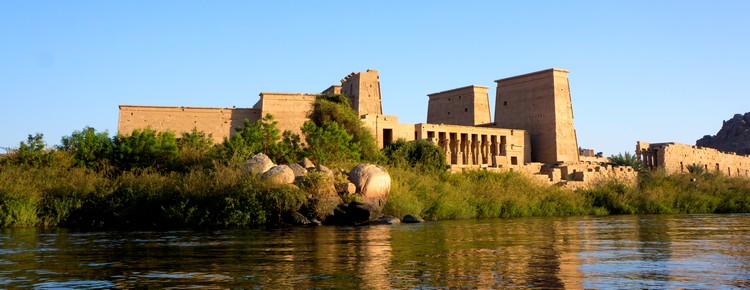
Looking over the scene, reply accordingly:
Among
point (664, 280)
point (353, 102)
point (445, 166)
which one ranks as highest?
point (353, 102)

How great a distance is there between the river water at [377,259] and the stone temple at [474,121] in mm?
20803

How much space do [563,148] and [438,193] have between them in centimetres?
2262

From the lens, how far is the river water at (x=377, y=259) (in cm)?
881

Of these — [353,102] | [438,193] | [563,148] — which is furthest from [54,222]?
[563,148]

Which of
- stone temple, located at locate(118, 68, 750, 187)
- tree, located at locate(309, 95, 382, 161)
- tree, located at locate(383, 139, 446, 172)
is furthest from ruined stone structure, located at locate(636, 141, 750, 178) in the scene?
tree, located at locate(309, 95, 382, 161)

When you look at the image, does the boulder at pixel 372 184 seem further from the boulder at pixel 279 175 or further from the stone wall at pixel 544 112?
the stone wall at pixel 544 112

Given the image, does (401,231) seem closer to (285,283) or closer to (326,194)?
(326,194)

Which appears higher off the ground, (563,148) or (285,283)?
(563,148)

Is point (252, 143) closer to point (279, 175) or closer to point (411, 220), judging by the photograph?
point (279, 175)

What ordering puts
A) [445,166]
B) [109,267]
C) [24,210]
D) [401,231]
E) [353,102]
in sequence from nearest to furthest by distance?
[109,267]
[401,231]
[24,210]
[445,166]
[353,102]

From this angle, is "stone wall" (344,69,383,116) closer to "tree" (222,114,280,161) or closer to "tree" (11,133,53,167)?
"tree" (222,114,280,161)

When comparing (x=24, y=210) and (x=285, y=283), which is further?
(x=24, y=210)

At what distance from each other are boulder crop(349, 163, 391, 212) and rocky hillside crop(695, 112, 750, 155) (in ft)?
214

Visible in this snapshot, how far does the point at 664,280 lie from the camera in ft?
28.8
